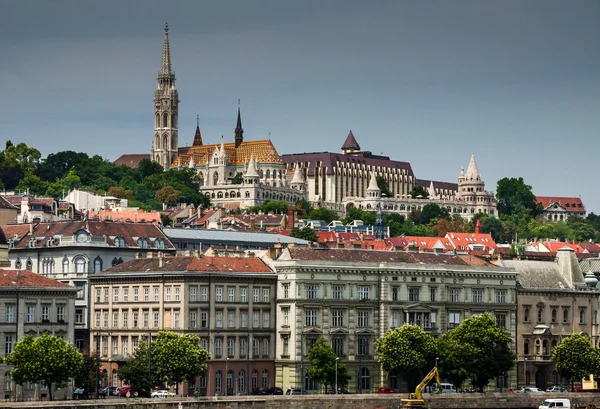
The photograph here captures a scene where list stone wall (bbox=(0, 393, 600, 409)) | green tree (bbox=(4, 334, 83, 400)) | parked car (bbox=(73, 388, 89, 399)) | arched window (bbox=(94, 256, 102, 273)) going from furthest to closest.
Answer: arched window (bbox=(94, 256, 102, 273)) < parked car (bbox=(73, 388, 89, 399)) < green tree (bbox=(4, 334, 83, 400)) < stone wall (bbox=(0, 393, 600, 409))

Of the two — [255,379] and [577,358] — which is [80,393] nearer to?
[255,379]

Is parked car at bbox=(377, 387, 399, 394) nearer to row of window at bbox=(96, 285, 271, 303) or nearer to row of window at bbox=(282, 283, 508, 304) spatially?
row of window at bbox=(282, 283, 508, 304)

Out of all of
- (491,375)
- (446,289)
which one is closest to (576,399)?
(491,375)

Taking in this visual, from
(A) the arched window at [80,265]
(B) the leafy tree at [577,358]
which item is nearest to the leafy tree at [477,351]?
(B) the leafy tree at [577,358]

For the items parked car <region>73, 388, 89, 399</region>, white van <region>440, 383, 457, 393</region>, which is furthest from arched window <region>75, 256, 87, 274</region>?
white van <region>440, 383, 457, 393</region>

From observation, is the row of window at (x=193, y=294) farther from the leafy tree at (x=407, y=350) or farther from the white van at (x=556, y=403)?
the white van at (x=556, y=403)

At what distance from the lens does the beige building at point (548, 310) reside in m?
137

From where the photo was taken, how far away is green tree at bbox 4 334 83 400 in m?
107

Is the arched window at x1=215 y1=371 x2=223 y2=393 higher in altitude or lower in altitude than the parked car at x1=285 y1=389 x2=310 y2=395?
higher

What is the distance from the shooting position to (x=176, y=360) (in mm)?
113438

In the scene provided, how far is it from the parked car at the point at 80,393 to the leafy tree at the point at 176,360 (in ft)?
16.6

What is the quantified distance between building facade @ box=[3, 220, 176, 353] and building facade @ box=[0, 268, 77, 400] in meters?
13.3

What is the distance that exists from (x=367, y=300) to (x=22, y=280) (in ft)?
85.3

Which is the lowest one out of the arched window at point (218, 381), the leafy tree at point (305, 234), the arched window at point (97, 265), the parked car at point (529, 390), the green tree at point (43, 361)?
the parked car at point (529, 390)
